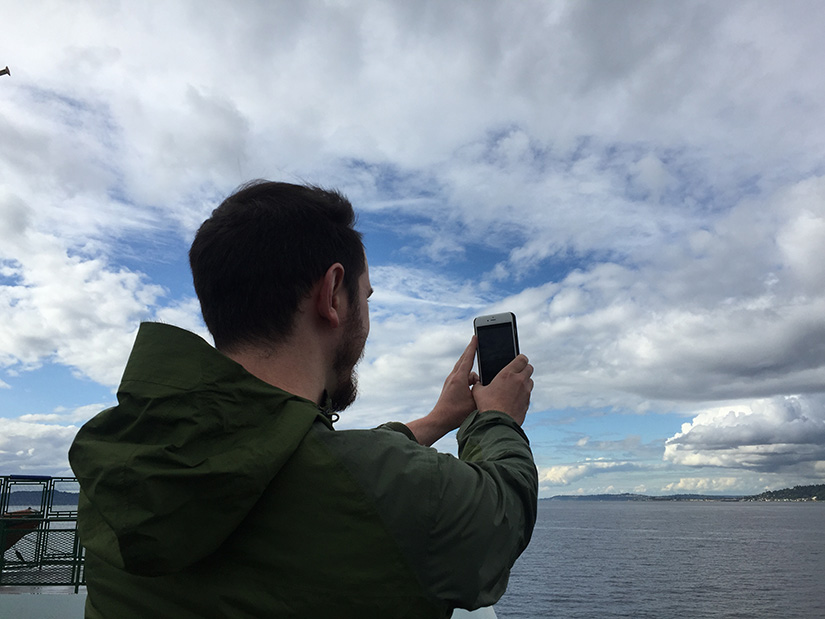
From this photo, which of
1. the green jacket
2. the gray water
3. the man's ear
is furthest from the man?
the gray water

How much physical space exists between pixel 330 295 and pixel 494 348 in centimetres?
106

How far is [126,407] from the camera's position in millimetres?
1353

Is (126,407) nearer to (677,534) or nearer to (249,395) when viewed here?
(249,395)

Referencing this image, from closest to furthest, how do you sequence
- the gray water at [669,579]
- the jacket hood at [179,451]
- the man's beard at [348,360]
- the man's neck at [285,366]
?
the jacket hood at [179,451]
the man's neck at [285,366]
the man's beard at [348,360]
the gray water at [669,579]

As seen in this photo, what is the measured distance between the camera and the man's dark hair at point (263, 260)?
167 cm

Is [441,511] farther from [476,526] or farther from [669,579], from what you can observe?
[669,579]

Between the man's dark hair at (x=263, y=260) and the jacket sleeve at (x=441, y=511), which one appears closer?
the jacket sleeve at (x=441, y=511)

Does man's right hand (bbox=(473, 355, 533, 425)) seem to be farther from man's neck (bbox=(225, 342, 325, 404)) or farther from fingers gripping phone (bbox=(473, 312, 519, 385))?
man's neck (bbox=(225, 342, 325, 404))

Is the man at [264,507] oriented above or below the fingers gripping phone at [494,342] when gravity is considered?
below

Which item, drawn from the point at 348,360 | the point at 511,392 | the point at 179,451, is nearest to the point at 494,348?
the point at 511,392

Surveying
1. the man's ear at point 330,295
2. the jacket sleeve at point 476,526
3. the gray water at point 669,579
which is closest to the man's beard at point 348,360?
the man's ear at point 330,295

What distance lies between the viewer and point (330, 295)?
1684 mm

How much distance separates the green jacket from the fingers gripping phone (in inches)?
42.1

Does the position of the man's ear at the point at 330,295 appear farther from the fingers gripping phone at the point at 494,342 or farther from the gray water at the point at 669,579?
the gray water at the point at 669,579
